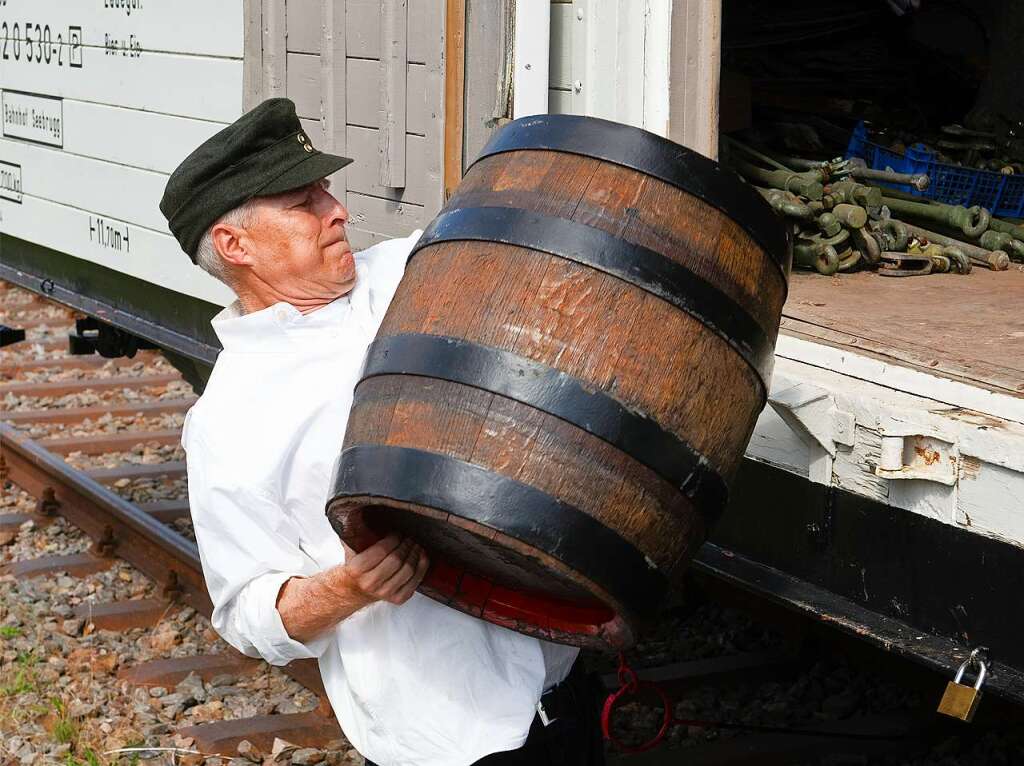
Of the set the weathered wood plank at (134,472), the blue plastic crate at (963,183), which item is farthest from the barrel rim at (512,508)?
the weathered wood plank at (134,472)

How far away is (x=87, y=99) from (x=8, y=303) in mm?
5239

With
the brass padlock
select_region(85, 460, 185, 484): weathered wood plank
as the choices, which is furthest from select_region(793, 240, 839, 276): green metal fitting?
select_region(85, 460, 185, 484): weathered wood plank

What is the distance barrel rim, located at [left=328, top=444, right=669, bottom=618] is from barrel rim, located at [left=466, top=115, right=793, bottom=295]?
0.49 metres

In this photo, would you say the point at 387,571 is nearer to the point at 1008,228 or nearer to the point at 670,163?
the point at 670,163

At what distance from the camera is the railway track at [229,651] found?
419 centimetres

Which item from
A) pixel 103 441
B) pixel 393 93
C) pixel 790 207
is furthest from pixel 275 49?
pixel 103 441

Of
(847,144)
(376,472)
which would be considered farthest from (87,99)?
(376,472)

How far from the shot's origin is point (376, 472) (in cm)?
197

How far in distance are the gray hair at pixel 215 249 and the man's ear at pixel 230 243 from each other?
0.01m

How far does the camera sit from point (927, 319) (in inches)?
138

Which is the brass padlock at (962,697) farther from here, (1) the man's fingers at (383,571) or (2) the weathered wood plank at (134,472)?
(2) the weathered wood plank at (134,472)

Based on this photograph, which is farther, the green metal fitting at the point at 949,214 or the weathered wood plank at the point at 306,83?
the green metal fitting at the point at 949,214

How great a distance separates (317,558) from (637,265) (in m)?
0.84

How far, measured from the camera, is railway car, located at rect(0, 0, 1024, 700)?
2.47m
